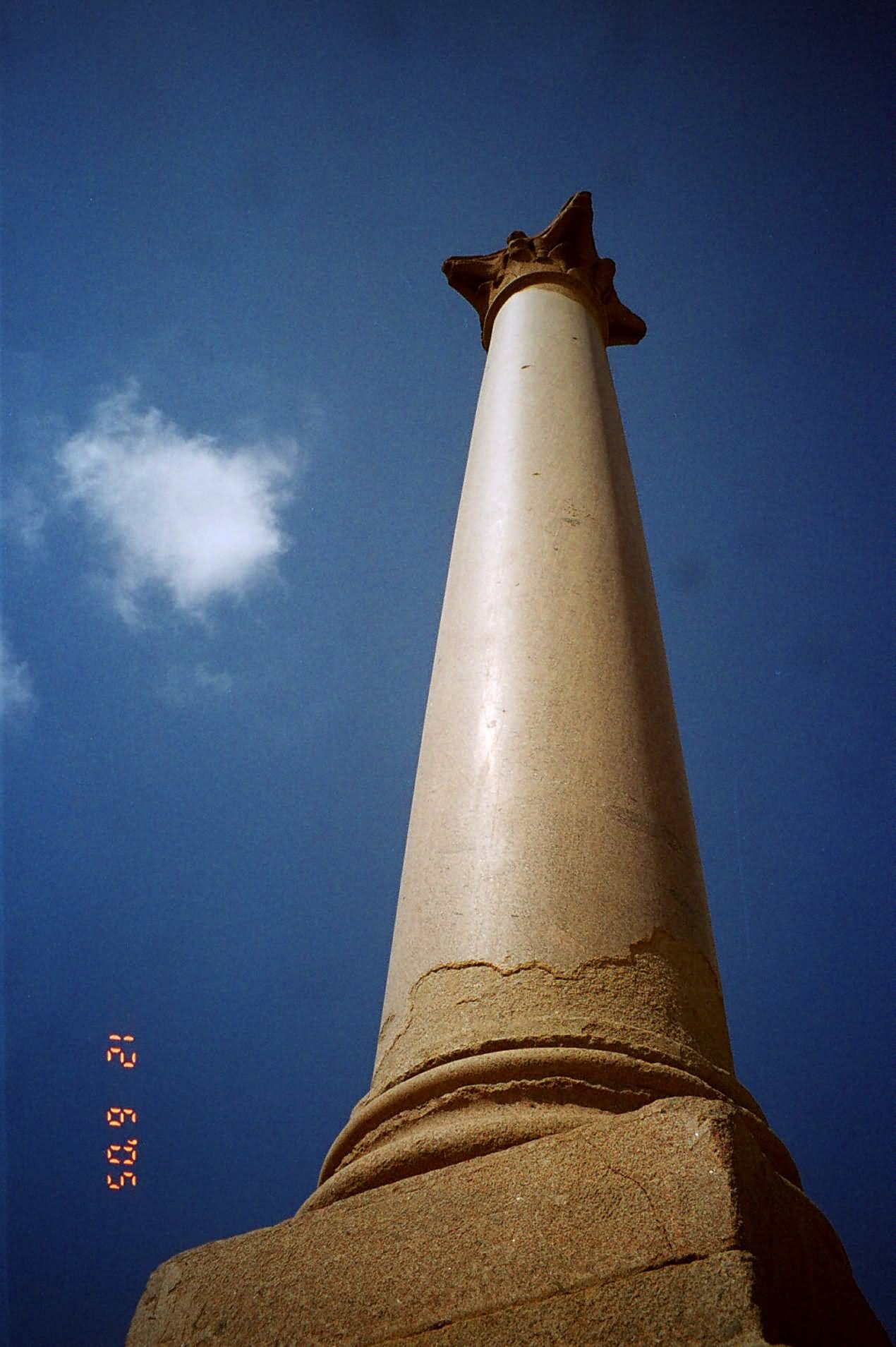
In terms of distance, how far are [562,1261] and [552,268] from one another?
12593mm

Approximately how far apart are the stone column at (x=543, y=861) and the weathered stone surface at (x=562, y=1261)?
0.47 metres

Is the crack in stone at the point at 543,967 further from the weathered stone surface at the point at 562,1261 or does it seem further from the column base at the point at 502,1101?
the weathered stone surface at the point at 562,1261

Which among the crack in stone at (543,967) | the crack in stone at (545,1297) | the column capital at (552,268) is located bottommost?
the crack in stone at (545,1297)

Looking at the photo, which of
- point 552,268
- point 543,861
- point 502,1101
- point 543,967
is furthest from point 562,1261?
point 552,268

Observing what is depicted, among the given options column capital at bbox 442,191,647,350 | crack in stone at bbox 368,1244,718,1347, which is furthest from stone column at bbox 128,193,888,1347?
column capital at bbox 442,191,647,350

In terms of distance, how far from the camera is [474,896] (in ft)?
20.5

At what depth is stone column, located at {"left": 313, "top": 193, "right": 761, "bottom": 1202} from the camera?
17.3ft

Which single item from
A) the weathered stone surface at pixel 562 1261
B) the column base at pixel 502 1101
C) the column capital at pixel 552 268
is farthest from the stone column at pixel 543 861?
the column capital at pixel 552 268

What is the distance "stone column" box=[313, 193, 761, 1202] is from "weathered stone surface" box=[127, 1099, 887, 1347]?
18.4 inches

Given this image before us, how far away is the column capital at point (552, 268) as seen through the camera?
1391cm

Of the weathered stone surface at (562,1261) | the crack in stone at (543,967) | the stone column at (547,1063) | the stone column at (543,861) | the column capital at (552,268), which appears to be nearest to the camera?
the weathered stone surface at (562,1261)

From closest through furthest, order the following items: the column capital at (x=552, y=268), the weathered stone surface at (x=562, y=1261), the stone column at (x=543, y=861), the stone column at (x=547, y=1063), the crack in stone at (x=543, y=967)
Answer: the weathered stone surface at (x=562, y=1261), the stone column at (x=547, y=1063), the stone column at (x=543, y=861), the crack in stone at (x=543, y=967), the column capital at (x=552, y=268)

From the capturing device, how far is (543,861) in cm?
622

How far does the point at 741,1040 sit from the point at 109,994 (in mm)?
28617
